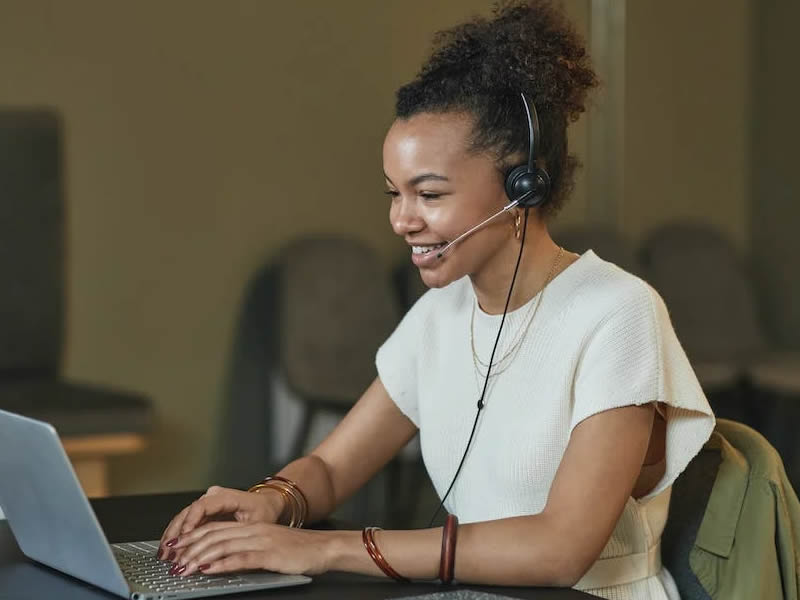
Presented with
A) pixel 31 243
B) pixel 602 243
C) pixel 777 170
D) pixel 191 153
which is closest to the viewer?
pixel 31 243

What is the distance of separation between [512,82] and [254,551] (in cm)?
67

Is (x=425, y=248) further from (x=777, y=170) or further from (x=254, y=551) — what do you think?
(x=777, y=170)

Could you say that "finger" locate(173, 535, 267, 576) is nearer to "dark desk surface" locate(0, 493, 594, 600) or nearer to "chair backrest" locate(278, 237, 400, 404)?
"dark desk surface" locate(0, 493, 594, 600)

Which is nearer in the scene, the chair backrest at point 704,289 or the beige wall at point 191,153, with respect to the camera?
the beige wall at point 191,153

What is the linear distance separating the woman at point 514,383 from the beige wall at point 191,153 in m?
1.06

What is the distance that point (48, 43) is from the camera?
2721mm

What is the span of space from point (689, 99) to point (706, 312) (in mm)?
537

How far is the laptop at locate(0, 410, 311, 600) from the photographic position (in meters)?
1.38

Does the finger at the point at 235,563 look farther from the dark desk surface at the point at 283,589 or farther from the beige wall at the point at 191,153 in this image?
the beige wall at the point at 191,153

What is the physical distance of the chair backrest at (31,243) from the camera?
272 cm

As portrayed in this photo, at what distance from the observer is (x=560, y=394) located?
169 centimetres

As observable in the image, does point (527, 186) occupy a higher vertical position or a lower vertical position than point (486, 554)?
higher

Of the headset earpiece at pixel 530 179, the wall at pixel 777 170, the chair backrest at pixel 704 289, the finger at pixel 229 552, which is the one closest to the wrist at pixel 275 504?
the finger at pixel 229 552

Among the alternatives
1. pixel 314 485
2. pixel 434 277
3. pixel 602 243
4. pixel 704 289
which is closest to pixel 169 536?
pixel 314 485
